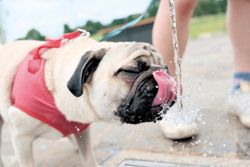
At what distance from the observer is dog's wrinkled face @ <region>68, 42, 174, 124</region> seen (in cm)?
113

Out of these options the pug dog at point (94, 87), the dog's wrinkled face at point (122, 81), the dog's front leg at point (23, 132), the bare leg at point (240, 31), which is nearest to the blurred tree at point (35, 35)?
the pug dog at point (94, 87)

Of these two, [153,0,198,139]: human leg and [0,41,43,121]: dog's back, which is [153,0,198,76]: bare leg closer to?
[153,0,198,139]: human leg

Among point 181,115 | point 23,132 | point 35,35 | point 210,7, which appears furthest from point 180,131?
point 210,7

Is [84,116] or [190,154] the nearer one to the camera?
[84,116]

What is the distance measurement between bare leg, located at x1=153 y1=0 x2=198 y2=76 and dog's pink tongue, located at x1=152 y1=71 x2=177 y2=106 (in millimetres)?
748

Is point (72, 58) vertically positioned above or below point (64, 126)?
above

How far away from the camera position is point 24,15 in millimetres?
3002

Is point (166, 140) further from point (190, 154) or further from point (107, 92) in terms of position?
point (107, 92)

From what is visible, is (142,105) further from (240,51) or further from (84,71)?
(240,51)

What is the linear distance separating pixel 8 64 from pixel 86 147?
2.37ft

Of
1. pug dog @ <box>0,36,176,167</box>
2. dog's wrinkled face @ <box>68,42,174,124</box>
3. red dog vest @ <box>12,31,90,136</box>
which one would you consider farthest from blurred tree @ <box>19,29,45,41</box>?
dog's wrinkled face @ <box>68,42,174,124</box>

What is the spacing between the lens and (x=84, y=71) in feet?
3.80

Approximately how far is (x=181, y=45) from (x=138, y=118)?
0.93 metres

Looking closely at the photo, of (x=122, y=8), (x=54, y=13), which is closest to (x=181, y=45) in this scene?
(x=122, y=8)
